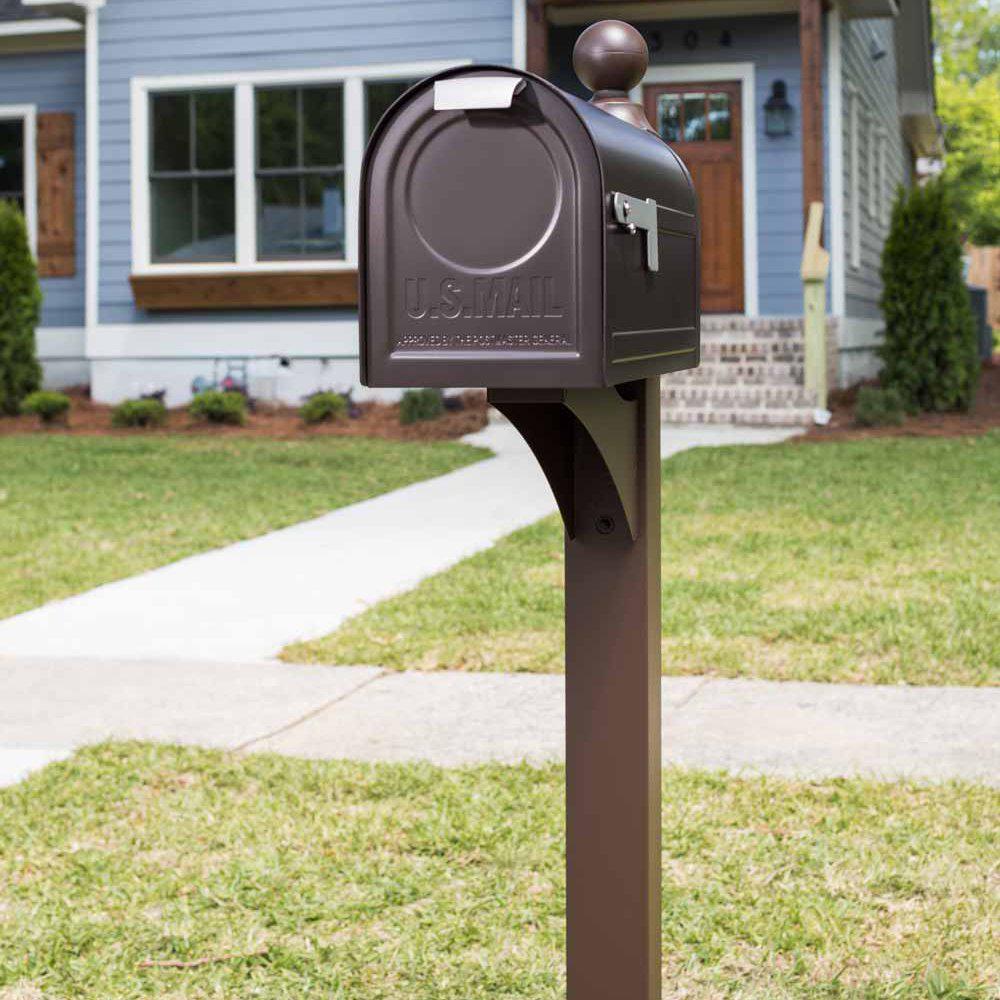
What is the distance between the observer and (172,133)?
15539mm

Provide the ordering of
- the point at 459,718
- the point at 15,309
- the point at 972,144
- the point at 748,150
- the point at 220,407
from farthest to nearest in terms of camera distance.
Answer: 1. the point at 972,144
2. the point at 748,150
3. the point at 15,309
4. the point at 220,407
5. the point at 459,718

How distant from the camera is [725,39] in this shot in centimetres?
1517

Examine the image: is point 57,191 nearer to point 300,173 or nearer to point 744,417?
point 300,173

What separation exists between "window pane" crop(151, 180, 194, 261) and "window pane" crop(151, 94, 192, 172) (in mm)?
197

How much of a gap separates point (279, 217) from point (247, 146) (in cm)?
75

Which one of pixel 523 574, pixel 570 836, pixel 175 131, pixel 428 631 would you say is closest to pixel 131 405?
pixel 175 131

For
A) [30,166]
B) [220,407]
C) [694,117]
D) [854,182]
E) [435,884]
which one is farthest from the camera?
[30,166]

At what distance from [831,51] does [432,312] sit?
14.1 m

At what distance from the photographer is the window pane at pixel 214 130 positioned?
15414 mm

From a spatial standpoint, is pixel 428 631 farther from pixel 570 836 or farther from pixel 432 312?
pixel 432 312

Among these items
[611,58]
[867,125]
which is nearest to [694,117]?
[867,125]

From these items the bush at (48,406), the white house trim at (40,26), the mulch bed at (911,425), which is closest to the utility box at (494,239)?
the mulch bed at (911,425)

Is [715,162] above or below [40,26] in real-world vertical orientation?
below

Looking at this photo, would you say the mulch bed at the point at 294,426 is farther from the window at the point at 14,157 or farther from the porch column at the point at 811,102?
the porch column at the point at 811,102
